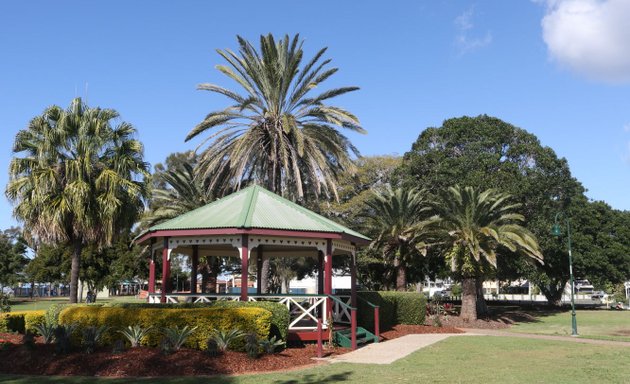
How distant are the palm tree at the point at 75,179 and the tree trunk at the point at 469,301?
19.3m

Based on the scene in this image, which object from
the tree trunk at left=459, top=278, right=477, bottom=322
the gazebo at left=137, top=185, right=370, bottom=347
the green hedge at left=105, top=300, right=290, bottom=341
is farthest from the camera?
Result: the tree trunk at left=459, top=278, right=477, bottom=322

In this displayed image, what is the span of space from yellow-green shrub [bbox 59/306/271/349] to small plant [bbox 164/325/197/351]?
0.30m

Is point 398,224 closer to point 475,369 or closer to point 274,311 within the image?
point 274,311

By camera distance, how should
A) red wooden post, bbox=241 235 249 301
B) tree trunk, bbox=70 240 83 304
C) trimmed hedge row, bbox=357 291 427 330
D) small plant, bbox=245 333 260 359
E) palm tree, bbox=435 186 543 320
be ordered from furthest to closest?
palm tree, bbox=435 186 543 320, tree trunk, bbox=70 240 83 304, trimmed hedge row, bbox=357 291 427 330, red wooden post, bbox=241 235 249 301, small plant, bbox=245 333 260 359

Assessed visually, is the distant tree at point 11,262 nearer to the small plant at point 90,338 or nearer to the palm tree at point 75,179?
the palm tree at point 75,179

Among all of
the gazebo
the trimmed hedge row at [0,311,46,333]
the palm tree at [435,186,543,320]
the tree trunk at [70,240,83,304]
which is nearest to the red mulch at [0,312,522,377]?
the gazebo

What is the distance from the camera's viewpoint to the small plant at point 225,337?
1383 centimetres

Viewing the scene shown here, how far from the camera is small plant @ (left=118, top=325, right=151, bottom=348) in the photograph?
14.2 m

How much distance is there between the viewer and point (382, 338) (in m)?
21.0

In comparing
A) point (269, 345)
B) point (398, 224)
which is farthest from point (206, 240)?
point (398, 224)

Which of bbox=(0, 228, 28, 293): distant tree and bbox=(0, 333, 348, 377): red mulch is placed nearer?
bbox=(0, 333, 348, 377): red mulch

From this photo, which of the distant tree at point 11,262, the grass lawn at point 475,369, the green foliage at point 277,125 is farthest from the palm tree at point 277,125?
the distant tree at point 11,262

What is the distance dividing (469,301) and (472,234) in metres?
4.55

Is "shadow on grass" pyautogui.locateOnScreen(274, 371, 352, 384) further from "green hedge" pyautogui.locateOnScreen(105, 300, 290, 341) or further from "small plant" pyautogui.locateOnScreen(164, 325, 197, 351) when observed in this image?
"small plant" pyautogui.locateOnScreen(164, 325, 197, 351)
